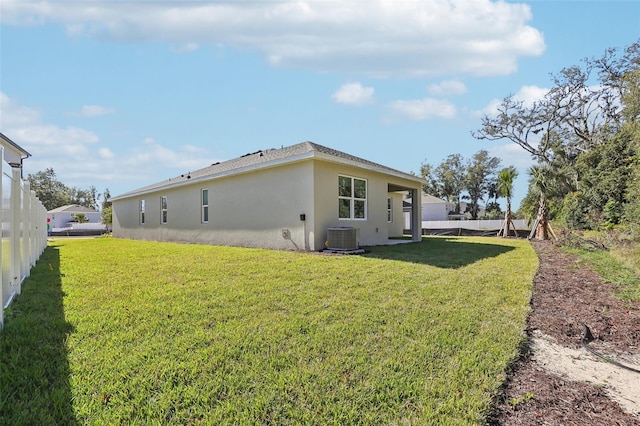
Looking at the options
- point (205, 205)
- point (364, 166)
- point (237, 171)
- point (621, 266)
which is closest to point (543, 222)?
point (621, 266)

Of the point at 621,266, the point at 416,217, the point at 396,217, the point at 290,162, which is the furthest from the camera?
the point at 396,217

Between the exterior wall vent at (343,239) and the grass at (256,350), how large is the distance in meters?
3.85

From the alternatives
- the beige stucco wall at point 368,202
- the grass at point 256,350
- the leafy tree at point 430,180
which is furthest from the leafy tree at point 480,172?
the grass at point 256,350

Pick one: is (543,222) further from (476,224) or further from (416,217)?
(476,224)

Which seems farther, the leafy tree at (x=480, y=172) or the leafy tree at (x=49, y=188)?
the leafy tree at (x=49, y=188)

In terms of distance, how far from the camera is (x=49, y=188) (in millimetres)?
58781

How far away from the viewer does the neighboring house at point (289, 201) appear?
10219 mm

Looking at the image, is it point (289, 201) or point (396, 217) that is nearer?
point (289, 201)

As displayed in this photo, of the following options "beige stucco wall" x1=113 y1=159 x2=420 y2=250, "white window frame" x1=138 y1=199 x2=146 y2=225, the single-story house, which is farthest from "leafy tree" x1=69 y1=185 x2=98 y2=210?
"beige stucco wall" x1=113 y1=159 x2=420 y2=250

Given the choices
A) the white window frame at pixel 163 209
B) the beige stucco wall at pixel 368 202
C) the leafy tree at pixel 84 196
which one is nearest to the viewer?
the beige stucco wall at pixel 368 202

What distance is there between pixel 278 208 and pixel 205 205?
15.2 ft

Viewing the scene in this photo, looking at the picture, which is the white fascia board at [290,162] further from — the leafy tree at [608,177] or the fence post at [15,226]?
the leafy tree at [608,177]

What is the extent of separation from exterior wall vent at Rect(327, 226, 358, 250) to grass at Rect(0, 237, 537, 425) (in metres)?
3.85

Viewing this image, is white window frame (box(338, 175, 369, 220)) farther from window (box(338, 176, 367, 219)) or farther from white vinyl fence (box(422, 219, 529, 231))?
white vinyl fence (box(422, 219, 529, 231))
